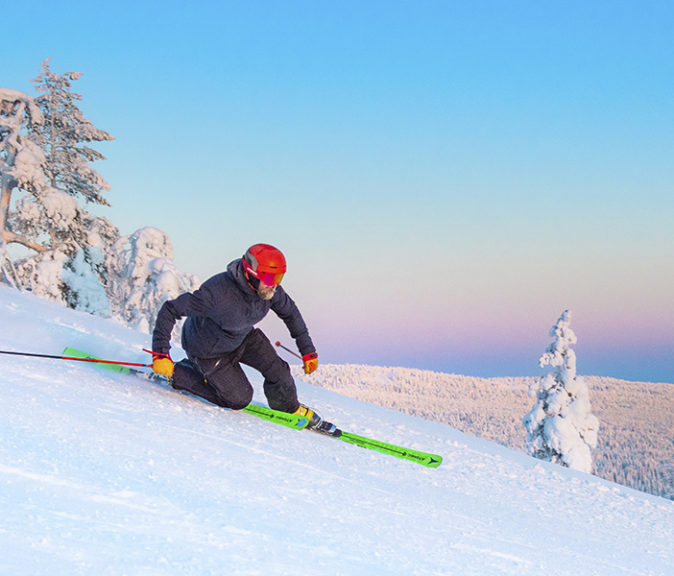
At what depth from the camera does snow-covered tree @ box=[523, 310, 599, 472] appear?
67.7ft

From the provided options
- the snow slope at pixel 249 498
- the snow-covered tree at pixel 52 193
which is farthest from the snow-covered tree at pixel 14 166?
the snow slope at pixel 249 498

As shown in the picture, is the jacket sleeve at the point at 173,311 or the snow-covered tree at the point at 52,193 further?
the snow-covered tree at the point at 52,193

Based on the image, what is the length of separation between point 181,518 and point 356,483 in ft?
6.71

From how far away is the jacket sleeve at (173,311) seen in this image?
18.1ft

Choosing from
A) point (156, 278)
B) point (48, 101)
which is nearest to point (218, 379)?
point (156, 278)

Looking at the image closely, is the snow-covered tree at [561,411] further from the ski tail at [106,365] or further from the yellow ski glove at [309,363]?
the ski tail at [106,365]

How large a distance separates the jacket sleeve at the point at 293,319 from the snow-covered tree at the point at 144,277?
1620 centimetres

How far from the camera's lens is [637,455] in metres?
42.0

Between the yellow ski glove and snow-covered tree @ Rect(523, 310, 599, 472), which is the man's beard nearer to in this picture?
the yellow ski glove

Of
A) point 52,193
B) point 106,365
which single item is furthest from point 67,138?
point 106,365

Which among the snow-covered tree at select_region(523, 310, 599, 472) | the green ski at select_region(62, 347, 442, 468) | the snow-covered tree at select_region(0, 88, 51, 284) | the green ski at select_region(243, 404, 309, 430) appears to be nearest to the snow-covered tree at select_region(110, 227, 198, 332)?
the snow-covered tree at select_region(0, 88, 51, 284)

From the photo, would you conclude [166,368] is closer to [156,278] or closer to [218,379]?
[218,379]

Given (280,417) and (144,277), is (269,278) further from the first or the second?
(144,277)

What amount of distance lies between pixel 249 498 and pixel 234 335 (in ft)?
8.16
